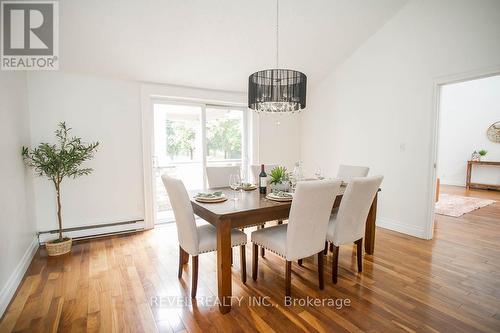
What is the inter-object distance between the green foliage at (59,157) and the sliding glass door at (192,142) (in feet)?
3.38

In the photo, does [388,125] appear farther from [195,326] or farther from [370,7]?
[195,326]

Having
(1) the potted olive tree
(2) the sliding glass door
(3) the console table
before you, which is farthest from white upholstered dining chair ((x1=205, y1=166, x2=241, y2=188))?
(3) the console table

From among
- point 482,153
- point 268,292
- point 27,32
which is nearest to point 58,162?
point 27,32

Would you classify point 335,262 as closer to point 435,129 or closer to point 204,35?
point 435,129

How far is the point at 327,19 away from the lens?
3275 millimetres

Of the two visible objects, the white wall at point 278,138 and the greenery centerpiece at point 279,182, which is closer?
the greenery centerpiece at point 279,182

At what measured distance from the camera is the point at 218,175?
316cm

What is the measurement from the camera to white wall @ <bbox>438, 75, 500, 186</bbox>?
258 inches

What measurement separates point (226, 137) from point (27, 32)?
2.85 meters

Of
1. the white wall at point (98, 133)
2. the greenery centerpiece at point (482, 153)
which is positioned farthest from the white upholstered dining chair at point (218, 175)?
the greenery centerpiece at point (482, 153)

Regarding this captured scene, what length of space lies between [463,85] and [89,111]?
9038mm

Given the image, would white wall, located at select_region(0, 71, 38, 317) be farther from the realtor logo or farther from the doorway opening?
the doorway opening

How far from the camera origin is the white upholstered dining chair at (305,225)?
1.85m

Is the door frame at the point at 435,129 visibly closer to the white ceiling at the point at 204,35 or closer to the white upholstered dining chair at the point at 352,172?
the white upholstered dining chair at the point at 352,172
